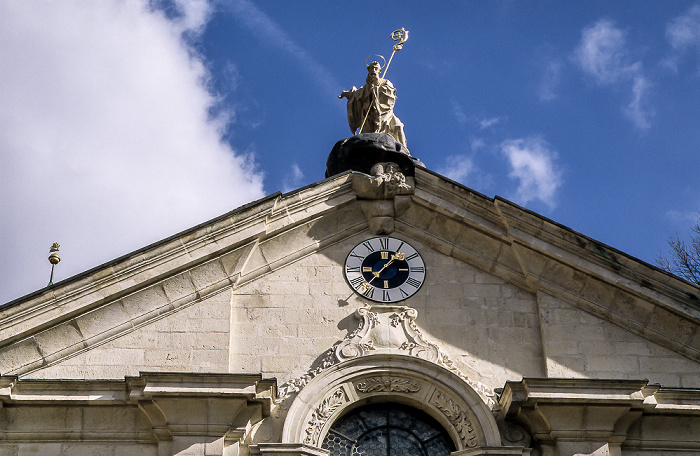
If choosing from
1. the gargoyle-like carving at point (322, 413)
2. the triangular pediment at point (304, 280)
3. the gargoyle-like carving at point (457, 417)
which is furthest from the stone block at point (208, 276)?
the gargoyle-like carving at point (457, 417)

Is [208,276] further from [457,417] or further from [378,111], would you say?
[378,111]

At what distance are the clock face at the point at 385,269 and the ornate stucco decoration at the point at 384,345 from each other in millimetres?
308

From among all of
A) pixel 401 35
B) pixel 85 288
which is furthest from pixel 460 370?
pixel 401 35

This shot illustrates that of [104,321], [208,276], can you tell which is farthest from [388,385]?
[104,321]

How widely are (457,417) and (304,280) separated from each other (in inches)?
115

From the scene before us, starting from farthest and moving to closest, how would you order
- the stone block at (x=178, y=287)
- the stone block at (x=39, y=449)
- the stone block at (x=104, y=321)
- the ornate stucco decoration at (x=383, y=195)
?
the ornate stucco decoration at (x=383, y=195), the stone block at (x=178, y=287), the stone block at (x=104, y=321), the stone block at (x=39, y=449)

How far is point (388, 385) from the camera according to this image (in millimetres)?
18172

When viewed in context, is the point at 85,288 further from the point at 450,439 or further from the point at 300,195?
the point at 450,439

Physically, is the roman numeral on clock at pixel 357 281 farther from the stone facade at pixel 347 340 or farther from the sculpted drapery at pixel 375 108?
the sculpted drapery at pixel 375 108

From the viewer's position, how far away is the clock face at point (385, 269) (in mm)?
19031

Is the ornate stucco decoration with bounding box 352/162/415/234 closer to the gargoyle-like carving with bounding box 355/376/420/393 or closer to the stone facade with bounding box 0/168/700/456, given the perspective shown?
the stone facade with bounding box 0/168/700/456

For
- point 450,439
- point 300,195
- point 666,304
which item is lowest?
point 450,439

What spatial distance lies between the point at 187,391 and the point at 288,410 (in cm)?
139

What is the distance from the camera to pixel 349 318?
61.5 ft
